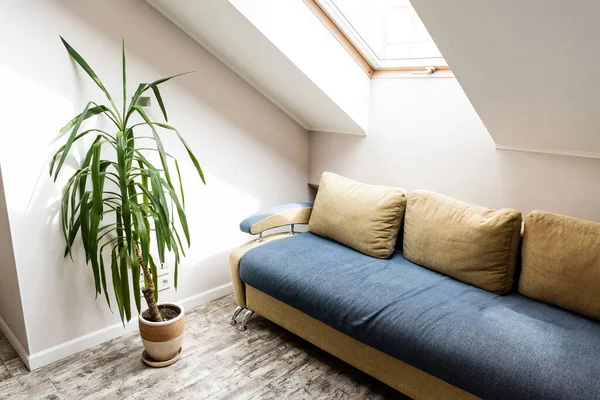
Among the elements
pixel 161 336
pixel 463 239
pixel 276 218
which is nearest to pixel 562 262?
pixel 463 239

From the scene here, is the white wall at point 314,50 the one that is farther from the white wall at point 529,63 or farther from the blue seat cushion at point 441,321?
the blue seat cushion at point 441,321

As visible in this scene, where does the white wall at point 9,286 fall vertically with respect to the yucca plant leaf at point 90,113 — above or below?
below

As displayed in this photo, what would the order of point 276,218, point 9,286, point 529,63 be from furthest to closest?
point 276,218
point 9,286
point 529,63

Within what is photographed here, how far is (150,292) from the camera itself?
7.58 feet

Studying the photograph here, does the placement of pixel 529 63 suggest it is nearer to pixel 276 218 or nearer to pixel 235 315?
pixel 276 218

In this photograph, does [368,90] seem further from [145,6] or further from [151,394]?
[151,394]

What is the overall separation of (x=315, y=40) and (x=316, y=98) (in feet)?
1.21

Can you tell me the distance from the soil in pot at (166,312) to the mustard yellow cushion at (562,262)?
1736 millimetres

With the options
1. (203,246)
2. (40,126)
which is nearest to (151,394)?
(203,246)

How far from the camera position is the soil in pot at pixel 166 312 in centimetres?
242

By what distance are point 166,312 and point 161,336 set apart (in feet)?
0.67

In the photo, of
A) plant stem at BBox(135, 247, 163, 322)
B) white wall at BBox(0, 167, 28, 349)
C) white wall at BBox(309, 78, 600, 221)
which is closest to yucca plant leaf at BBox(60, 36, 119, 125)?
white wall at BBox(0, 167, 28, 349)

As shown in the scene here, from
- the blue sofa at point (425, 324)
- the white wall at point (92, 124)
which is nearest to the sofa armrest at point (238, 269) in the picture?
the blue sofa at point (425, 324)

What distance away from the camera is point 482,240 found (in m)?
2.20
